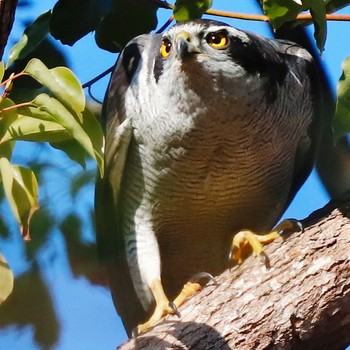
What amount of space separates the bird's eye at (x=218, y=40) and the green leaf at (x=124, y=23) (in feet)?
0.86

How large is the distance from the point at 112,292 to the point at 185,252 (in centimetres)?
37

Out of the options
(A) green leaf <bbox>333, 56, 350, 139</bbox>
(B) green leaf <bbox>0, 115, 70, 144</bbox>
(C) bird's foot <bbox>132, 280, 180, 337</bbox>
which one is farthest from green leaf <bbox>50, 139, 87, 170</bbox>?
(C) bird's foot <bbox>132, 280, 180, 337</bbox>

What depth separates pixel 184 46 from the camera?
2965 millimetres

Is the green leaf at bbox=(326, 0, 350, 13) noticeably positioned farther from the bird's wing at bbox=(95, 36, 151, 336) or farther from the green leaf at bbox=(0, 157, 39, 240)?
the green leaf at bbox=(0, 157, 39, 240)

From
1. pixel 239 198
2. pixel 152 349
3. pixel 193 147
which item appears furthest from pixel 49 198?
pixel 239 198

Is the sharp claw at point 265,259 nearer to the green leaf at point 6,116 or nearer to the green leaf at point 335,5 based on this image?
the green leaf at point 335,5

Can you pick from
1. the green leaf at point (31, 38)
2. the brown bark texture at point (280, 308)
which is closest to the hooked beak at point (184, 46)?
the green leaf at point (31, 38)

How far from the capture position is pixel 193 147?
322 cm

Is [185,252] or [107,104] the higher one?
[107,104]

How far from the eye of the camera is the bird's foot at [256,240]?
9.66 feet

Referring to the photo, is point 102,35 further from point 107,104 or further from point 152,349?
point 152,349

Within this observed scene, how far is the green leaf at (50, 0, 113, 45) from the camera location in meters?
3.03

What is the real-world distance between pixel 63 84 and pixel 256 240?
135cm

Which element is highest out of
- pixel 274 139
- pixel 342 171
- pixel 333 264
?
pixel 274 139
